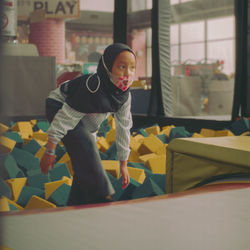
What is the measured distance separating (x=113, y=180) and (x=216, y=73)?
2.19 metres

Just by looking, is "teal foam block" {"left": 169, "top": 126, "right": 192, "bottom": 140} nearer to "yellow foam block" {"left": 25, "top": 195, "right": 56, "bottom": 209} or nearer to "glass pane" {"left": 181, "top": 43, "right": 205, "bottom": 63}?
"yellow foam block" {"left": 25, "top": 195, "right": 56, "bottom": 209}

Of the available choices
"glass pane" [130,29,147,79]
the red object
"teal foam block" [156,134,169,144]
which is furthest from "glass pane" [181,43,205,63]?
the red object

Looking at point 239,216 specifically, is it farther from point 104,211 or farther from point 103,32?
point 103,32

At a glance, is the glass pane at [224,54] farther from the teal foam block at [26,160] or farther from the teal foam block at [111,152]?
the teal foam block at [26,160]

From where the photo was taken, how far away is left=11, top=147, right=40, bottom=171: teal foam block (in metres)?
1.69

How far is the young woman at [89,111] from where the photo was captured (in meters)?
1.09

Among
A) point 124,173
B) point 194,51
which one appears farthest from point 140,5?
point 124,173

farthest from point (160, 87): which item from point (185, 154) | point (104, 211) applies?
point (104, 211)

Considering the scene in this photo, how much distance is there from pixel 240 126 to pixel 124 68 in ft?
5.10

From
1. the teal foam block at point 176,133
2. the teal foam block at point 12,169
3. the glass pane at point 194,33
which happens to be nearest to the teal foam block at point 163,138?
the teal foam block at point 176,133

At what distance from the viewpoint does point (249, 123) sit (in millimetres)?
2471

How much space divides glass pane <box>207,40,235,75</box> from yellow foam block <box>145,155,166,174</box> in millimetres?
1329

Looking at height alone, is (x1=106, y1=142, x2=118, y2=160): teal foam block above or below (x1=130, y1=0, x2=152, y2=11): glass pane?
→ below

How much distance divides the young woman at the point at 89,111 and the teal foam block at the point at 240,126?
56.8 inches
